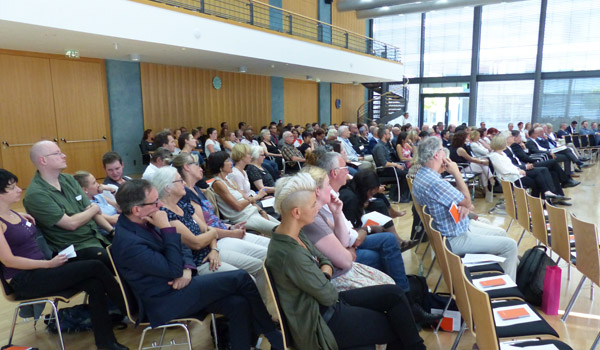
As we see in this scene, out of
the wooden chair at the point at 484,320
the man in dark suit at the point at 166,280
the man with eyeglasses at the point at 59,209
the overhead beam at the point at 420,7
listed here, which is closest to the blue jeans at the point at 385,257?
the man in dark suit at the point at 166,280

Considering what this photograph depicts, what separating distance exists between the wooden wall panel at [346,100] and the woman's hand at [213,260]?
47.5 ft

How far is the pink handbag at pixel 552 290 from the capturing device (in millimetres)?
2971

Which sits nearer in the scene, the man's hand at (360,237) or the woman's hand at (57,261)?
the woman's hand at (57,261)

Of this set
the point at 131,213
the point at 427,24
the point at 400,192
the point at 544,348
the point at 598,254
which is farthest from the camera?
the point at 427,24

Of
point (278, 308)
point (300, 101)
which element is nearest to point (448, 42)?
point (300, 101)

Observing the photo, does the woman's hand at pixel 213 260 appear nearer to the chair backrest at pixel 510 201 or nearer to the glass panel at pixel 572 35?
the chair backrest at pixel 510 201

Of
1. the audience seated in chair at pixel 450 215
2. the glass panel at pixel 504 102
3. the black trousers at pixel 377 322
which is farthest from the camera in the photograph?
the glass panel at pixel 504 102

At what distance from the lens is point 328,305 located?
6.43ft

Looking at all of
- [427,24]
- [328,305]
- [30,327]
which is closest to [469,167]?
[328,305]

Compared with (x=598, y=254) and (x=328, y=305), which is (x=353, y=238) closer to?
(x=328, y=305)

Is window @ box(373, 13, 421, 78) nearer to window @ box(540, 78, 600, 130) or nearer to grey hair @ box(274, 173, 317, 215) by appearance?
window @ box(540, 78, 600, 130)

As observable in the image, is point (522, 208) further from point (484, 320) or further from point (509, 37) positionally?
point (509, 37)

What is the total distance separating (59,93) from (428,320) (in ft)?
28.4

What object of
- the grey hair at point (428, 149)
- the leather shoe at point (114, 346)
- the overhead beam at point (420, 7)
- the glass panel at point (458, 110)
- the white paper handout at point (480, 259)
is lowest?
the leather shoe at point (114, 346)
